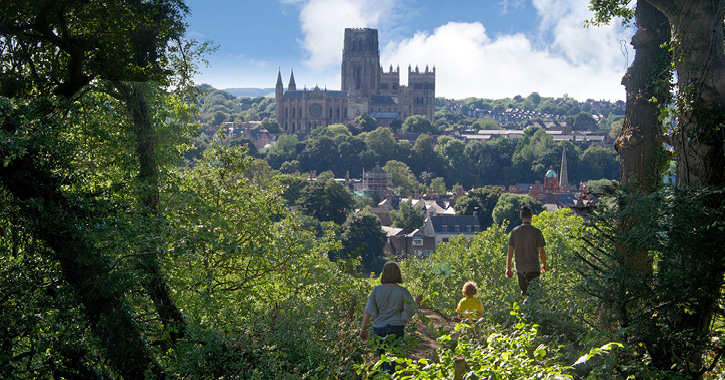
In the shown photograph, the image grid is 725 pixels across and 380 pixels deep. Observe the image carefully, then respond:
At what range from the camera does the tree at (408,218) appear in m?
68.8

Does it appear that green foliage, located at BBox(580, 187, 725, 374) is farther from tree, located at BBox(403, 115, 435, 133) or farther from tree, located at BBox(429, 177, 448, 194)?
tree, located at BBox(403, 115, 435, 133)

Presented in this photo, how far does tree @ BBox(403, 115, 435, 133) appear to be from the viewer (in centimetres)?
13400

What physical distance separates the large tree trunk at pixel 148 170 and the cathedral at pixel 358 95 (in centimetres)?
12604

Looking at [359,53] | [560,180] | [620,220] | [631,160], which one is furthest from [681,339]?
[359,53]

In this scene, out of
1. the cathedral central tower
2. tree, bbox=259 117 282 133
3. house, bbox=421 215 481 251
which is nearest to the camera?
house, bbox=421 215 481 251

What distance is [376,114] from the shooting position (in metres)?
139

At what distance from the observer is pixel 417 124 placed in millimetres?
134500

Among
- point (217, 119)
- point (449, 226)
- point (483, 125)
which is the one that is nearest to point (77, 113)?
point (449, 226)

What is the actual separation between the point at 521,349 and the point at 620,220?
1680 millimetres

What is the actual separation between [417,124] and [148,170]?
5002 inches

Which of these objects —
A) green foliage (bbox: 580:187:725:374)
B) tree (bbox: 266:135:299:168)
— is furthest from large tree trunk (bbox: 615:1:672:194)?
tree (bbox: 266:135:299:168)

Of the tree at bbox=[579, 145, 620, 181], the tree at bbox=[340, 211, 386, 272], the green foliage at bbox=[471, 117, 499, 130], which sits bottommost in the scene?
the tree at bbox=[340, 211, 386, 272]

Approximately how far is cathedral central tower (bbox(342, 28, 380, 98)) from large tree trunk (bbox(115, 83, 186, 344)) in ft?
413

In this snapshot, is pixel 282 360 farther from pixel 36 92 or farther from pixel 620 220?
pixel 36 92
